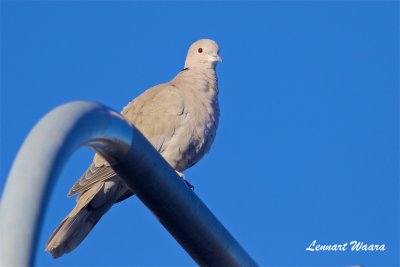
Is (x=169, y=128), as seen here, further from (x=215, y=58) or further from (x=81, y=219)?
(x=81, y=219)

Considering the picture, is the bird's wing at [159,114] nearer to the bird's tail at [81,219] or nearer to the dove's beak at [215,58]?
the bird's tail at [81,219]

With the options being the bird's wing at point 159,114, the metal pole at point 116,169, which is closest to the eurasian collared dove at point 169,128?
the bird's wing at point 159,114

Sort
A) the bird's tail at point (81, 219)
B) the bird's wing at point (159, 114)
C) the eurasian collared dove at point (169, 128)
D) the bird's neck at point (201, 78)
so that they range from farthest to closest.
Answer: the bird's neck at point (201, 78)
the bird's wing at point (159, 114)
the eurasian collared dove at point (169, 128)
the bird's tail at point (81, 219)

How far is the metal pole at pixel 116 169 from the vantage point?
1.35 metres

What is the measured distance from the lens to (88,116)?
1708mm

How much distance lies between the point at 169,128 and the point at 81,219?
3.02 ft

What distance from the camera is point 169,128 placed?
5.22 meters

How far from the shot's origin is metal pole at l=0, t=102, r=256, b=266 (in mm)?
1353

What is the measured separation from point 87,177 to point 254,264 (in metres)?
2.57

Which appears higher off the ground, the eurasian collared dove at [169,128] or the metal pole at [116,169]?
the eurasian collared dove at [169,128]

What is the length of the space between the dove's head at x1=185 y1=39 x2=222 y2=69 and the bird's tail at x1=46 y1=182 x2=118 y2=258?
1223 mm

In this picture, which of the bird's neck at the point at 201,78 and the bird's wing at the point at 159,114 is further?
Result: the bird's neck at the point at 201,78

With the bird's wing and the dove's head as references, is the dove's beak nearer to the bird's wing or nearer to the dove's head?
the dove's head

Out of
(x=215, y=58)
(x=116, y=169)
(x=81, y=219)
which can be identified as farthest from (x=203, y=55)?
(x=116, y=169)
